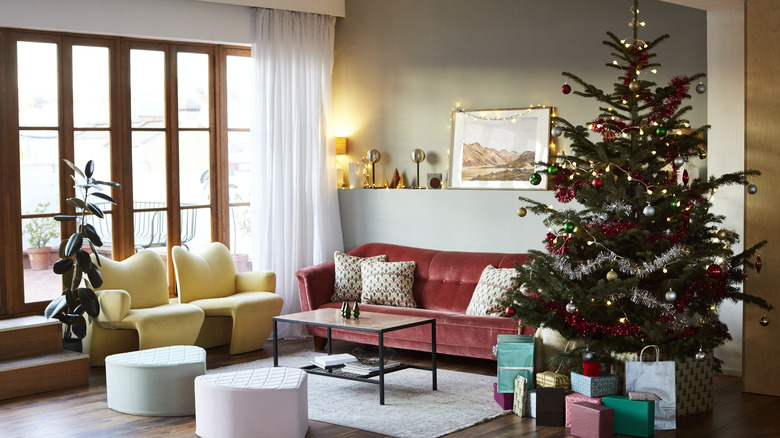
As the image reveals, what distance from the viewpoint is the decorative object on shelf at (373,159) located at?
811 cm

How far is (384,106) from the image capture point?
8.11 metres

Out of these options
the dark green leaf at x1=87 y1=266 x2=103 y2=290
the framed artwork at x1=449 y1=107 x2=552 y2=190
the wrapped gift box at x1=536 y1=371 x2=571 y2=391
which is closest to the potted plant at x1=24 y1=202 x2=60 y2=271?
the dark green leaf at x1=87 y1=266 x2=103 y2=290

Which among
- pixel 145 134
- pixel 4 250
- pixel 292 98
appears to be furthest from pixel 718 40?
pixel 4 250

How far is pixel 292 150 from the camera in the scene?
25.9 ft

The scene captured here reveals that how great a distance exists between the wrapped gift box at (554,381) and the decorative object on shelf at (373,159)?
3.39 meters

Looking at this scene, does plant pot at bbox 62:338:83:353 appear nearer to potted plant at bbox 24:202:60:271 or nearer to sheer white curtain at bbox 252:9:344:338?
potted plant at bbox 24:202:60:271

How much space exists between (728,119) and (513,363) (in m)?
2.35

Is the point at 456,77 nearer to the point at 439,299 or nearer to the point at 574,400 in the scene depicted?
the point at 439,299

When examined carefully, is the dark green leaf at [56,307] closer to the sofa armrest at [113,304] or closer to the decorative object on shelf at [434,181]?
the sofa armrest at [113,304]

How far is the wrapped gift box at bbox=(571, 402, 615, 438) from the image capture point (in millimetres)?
4703

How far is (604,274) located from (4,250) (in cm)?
436

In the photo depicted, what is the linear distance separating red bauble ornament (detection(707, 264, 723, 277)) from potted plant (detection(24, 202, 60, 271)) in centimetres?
477

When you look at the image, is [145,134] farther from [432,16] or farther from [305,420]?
[305,420]

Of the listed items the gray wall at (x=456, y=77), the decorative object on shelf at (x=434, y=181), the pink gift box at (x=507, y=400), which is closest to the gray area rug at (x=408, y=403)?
the pink gift box at (x=507, y=400)
